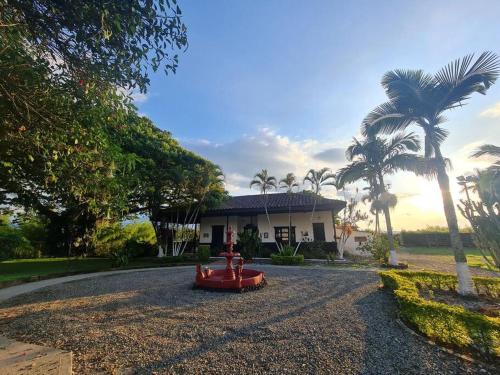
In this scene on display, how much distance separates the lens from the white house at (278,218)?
19.8m

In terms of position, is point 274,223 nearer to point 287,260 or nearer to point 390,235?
point 287,260

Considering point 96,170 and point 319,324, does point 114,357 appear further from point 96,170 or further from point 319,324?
point 96,170

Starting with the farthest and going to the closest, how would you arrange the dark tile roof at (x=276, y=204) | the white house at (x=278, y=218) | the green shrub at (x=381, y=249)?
the white house at (x=278, y=218), the dark tile roof at (x=276, y=204), the green shrub at (x=381, y=249)

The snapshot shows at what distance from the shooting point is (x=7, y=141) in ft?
15.4

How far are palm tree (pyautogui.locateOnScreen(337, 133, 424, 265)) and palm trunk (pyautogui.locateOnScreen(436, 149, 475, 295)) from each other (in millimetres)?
5883

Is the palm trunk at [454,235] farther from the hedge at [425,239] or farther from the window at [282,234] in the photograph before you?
the hedge at [425,239]

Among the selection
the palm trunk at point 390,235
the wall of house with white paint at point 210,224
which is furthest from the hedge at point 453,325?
the wall of house with white paint at point 210,224

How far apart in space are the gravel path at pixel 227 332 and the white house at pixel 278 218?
11879 millimetres

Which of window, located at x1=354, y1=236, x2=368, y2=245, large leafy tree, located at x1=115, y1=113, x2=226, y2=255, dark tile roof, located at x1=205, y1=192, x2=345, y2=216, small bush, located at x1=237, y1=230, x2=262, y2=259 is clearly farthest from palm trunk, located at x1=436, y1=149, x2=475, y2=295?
window, located at x1=354, y1=236, x2=368, y2=245

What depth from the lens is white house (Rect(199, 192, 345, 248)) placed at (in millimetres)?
19766

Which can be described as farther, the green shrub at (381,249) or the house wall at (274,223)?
the house wall at (274,223)

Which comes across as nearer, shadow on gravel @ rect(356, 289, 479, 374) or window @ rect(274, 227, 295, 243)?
shadow on gravel @ rect(356, 289, 479, 374)

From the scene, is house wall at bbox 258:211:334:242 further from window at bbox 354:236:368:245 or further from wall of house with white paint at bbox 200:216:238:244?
window at bbox 354:236:368:245

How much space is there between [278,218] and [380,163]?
9.44 m
